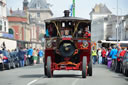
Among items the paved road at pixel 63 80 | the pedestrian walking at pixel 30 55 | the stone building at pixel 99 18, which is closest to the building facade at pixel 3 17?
the pedestrian walking at pixel 30 55

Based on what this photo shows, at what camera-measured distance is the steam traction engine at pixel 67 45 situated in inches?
865

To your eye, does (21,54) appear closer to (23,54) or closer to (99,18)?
(23,54)

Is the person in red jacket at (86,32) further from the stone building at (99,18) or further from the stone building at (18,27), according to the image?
the stone building at (99,18)

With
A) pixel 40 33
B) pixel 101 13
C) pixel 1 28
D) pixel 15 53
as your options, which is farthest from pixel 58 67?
pixel 101 13

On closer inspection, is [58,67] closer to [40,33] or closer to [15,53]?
[15,53]

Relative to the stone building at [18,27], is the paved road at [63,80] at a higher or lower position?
lower

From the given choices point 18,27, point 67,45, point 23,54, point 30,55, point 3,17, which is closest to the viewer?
point 67,45

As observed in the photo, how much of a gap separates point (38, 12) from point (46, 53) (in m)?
160

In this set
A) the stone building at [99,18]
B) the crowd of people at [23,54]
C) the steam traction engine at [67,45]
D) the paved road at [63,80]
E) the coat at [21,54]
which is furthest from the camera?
the stone building at [99,18]

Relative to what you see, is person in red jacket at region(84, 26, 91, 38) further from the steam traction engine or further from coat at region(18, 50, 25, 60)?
coat at region(18, 50, 25, 60)

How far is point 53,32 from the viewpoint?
23.2 metres

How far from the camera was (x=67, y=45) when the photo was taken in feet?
72.2

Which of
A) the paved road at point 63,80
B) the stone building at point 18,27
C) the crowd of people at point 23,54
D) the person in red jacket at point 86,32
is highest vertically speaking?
the stone building at point 18,27

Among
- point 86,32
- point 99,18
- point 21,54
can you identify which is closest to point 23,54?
point 21,54
